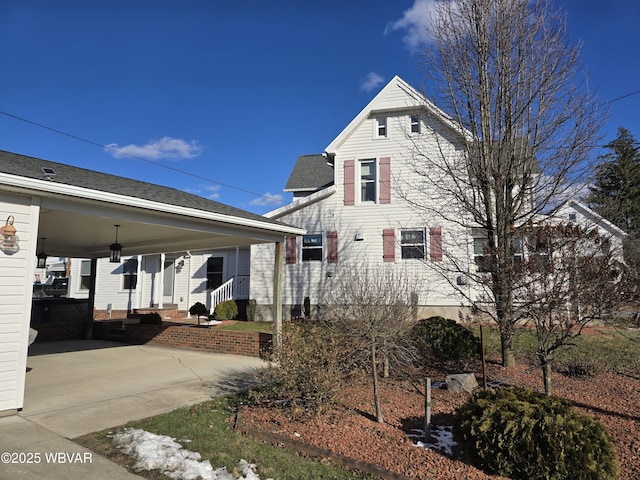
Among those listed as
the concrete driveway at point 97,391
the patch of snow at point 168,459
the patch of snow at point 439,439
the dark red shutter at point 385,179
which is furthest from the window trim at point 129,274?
the patch of snow at point 439,439

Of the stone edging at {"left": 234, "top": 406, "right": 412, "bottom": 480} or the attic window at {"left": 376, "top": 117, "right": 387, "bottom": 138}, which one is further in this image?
the attic window at {"left": 376, "top": 117, "right": 387, "bottom": 138}

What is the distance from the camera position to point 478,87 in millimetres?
7562

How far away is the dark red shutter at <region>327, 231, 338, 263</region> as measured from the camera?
15.6 metres

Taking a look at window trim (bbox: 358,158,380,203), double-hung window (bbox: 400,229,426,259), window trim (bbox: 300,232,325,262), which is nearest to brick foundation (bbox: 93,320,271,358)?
window trim (bbox: 300,232,325,262)

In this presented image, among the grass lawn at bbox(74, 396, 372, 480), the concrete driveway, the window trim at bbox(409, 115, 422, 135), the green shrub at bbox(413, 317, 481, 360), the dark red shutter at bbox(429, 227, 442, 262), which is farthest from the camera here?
the window trim at bbox(409, 115, 422, 135)

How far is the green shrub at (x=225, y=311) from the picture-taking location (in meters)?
16.1

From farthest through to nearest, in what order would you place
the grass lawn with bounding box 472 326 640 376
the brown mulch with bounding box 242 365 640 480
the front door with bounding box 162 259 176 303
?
the front door with bounding box 162 259 176 303, the grass lawn with bounding box 472 326 640 376, the brown mulch with bounding box 242 365 640 480

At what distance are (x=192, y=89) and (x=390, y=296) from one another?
47.3 feet

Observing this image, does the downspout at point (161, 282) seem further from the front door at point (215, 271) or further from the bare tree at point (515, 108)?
the bare tree at point (515, 108)

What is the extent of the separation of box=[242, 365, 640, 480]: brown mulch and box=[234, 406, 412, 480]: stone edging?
0.35 ft

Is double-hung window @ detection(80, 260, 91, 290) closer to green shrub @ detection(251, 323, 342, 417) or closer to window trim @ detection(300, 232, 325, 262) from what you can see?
window trim @ detection(300, 232, 325, 262)

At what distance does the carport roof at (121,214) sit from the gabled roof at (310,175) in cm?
789

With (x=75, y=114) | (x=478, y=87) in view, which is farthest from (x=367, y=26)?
(x=75, y=114)

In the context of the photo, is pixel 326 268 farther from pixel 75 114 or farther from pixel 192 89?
pixel 75 114
